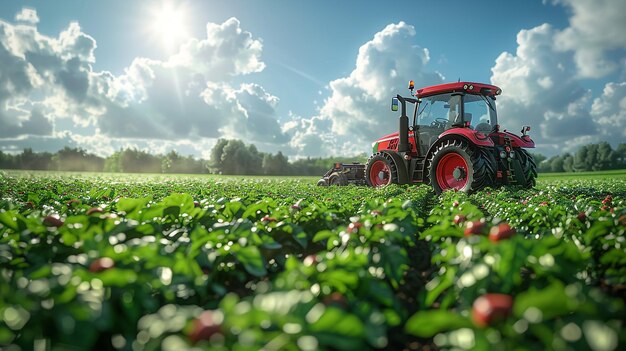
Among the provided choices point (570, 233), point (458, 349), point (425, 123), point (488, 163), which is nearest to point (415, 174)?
point (425, 123)

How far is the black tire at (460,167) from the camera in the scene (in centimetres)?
873

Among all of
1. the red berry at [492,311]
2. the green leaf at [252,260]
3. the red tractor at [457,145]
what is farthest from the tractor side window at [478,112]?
the red berry at [492,311]

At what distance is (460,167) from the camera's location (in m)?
9.33

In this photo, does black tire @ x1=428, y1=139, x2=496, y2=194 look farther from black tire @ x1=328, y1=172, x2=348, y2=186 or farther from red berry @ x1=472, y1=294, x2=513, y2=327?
red berry @ x1=472, y1=294, x2=513, y2=327

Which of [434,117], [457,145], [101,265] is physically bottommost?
[101,265]

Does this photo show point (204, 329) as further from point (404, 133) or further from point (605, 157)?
point (605, 157)

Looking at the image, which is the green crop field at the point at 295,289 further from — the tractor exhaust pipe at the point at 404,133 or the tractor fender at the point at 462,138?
the tractor exhaust pipe at the point at 404,133

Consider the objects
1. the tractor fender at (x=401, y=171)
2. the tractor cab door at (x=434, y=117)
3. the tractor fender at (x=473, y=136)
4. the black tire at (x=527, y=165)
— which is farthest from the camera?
the tractor fender at (x=401, y=171)

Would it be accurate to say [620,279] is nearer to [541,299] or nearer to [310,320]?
[541,299]

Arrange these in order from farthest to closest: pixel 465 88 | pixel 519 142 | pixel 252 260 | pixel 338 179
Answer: pixel 338 179 < pixel 519 142 < pixel 465 88 < pixel 252 260

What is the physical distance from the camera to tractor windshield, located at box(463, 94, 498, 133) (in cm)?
998

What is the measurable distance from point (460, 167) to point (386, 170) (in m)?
3.15

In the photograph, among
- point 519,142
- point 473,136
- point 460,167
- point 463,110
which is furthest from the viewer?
point 519,142

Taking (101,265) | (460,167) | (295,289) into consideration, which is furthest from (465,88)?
(101,265)
